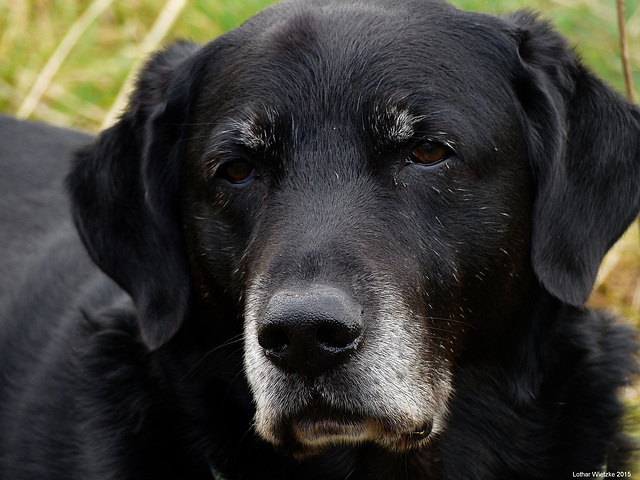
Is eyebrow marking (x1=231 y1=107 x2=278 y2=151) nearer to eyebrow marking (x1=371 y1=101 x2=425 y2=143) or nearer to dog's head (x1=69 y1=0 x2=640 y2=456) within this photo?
dog's head (x1=69 y1=0 x2=640 y2=456)

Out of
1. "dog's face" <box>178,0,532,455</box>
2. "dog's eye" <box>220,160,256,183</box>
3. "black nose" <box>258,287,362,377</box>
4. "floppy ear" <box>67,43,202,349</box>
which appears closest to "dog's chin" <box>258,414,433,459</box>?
"dog's face" <box>178,0,532,455</box>

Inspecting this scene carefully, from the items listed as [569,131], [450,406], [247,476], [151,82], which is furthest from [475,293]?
[151,82]

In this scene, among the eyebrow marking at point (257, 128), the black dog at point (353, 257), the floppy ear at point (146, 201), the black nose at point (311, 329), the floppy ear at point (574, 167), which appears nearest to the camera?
the black nose at point (311, 329)

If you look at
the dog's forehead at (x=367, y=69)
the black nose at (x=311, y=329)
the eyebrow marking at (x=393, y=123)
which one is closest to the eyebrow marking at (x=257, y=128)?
the dog's forehead at (x=367, y=69)

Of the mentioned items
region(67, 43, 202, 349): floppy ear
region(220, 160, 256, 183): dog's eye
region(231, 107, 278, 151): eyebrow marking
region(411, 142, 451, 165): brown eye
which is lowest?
region(67, 43, 202, 349): floppy ear

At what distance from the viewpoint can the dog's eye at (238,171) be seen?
3.50m

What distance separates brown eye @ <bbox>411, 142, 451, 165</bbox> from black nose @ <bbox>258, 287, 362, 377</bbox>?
2.16 ft

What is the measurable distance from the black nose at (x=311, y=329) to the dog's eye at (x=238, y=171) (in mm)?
702

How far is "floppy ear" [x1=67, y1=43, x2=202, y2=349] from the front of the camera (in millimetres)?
3807

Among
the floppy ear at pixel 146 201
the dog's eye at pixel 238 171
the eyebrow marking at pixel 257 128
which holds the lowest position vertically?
the floppy ear at pixel 146 201

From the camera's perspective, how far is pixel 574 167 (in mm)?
3623

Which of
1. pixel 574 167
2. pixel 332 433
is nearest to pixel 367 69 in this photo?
pixel 574 167

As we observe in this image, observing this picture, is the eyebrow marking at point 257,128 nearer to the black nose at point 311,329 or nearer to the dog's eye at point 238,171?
the dog's eye at point 238,171

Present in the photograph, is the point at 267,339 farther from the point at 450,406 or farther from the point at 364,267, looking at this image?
the point at 450,406
